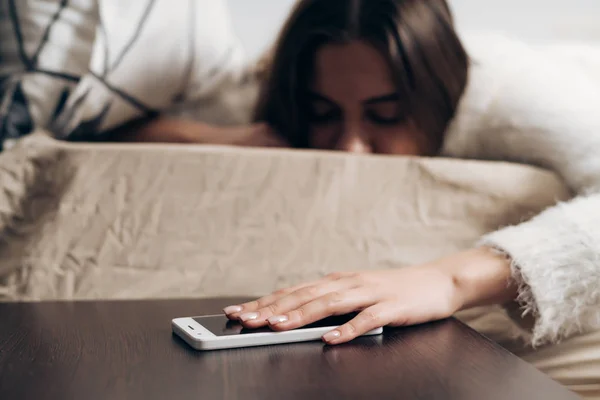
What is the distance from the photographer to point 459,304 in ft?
2.09

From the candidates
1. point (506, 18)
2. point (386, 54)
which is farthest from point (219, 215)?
point (506, 18)

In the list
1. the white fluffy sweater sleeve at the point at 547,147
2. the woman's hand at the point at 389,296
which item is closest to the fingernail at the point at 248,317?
the woman's hand at the point at 389,296

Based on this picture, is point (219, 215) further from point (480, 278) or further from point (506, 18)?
point (506, 18)

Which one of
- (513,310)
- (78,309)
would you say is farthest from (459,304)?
(78,309)

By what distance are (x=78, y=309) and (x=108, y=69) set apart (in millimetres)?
460

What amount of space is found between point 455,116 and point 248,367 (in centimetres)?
76

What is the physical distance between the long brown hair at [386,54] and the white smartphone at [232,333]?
63 centimetres

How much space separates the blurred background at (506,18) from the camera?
119 cm

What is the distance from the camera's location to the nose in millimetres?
1065

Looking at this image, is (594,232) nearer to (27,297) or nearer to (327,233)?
(327,233)

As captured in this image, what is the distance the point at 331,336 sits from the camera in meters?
0.50

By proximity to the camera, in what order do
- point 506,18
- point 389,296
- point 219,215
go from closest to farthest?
1. point 389,296
2. point 219,215
3. point 506,18

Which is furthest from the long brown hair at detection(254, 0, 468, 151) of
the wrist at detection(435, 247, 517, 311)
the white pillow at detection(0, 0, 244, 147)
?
the wrist at detection(435, 247, 517, 311)

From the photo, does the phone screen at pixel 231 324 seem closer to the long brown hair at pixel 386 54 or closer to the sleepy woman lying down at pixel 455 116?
the sleepy woman lying down at pixel 455 116
